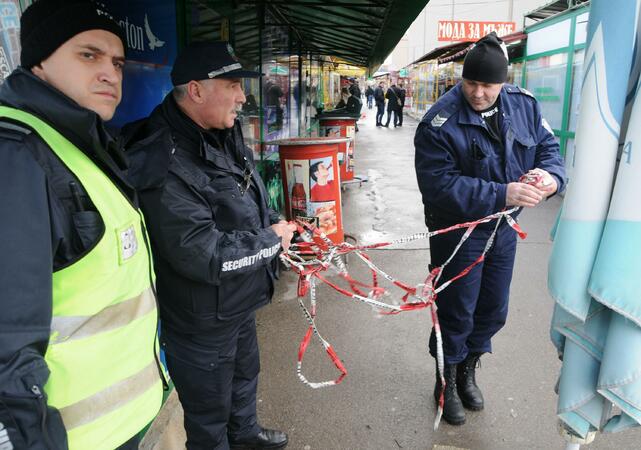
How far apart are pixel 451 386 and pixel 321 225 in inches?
102

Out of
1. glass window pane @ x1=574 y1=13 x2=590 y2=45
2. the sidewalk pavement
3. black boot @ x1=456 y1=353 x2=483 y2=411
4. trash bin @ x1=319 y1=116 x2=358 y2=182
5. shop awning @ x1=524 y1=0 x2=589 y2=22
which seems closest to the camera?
the sidewalk pavement

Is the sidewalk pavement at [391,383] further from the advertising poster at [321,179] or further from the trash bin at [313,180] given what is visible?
the advertising poster at [321,179]

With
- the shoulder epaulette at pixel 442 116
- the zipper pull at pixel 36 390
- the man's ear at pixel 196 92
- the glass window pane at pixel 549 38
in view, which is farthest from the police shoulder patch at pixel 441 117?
the glass window pane at pixel 549 38

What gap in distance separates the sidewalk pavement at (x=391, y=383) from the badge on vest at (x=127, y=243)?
1.42 meters

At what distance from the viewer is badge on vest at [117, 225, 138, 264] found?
4.21 ft

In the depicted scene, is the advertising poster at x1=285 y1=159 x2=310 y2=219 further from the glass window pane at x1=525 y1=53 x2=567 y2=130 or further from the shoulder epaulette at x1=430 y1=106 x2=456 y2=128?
the glass window pane at x1=525 y1=53 x2=567 y2=130

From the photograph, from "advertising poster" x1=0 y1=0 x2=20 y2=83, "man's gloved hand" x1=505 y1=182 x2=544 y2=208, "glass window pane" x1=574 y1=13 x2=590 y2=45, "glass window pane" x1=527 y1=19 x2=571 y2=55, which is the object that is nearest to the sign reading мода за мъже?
"glass window pane" x1=527 y1=19 x2=571 y2=55

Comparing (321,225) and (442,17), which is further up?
(442,17)

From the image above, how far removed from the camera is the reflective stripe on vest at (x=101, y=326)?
114 cm

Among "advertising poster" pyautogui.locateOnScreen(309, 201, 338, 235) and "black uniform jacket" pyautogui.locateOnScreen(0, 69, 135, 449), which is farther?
"advertising poster" pyautogui.locateOnScreen(309, 201, 338, 235)

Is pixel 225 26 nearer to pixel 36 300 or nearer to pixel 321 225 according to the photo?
pixel 321 225

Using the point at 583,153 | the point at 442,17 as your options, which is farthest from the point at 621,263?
the point at 442,17

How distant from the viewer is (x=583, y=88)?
4.30ft

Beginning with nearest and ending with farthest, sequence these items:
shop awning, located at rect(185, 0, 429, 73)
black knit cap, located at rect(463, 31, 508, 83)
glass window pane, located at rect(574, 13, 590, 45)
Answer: black knit cap, located at rect(463, 31, 508, 83), shop awning, located at rect(185, 0, 429, 73), glass window pane, located at rect(574, 13, 590, 45)
